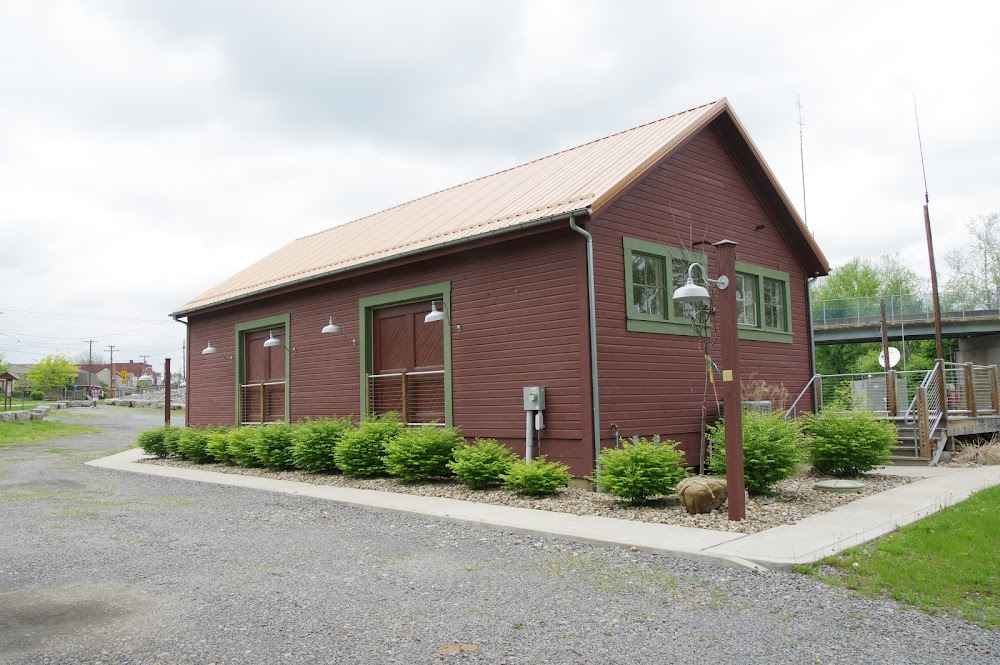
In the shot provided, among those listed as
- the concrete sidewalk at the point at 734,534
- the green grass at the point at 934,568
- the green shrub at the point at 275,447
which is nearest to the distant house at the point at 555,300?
the green shrub at the point at 275,447

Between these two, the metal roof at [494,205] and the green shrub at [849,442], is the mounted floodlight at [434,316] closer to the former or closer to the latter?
the metal roof at [494,205]

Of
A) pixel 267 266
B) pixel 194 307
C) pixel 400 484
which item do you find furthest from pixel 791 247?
pixel 194 307

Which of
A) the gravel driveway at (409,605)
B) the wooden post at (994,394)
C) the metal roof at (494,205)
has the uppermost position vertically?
the metal roof at (494,205)

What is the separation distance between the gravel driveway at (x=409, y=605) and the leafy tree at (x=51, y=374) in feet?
263

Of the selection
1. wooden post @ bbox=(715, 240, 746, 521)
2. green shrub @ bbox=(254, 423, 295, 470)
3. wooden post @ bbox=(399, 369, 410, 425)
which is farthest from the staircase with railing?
green shrub @ bbox=(254, 423, 295, 470)

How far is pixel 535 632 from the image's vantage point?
4840 millimetres

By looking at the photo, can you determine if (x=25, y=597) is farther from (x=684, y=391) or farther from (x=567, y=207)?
(x=684, y=391)

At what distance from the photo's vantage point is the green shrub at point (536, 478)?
1026 cm

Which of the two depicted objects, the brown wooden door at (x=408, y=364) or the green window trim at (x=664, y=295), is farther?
the brown wooden door at (x=408, y=364)

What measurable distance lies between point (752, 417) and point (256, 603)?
6975 millimetres

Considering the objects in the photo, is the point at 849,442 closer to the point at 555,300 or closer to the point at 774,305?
the point at 774,305

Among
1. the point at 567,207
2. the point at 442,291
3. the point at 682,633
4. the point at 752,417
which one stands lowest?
the point at 682,633

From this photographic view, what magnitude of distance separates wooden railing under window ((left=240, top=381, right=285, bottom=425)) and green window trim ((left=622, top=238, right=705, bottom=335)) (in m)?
8.80

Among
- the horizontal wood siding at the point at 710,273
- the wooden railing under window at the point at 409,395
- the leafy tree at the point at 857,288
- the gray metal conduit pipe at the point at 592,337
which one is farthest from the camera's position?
the leafy tree at the point at 857,288
